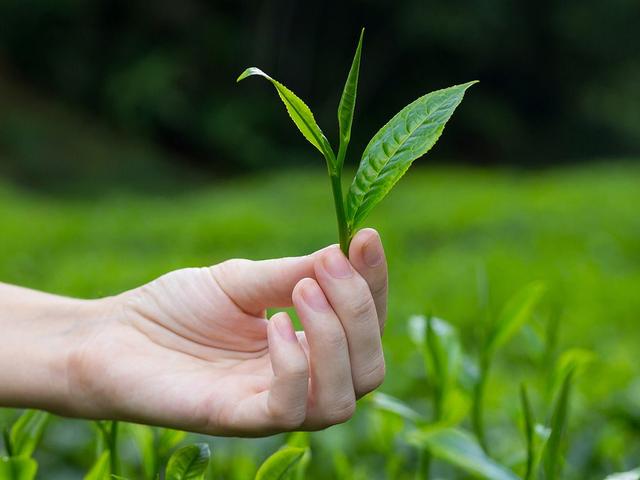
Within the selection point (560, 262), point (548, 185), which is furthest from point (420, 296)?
point (548, 185)

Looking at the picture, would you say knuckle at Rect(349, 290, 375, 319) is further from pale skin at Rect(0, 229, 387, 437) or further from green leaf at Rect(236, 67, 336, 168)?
green leaf at Rect(236, 67, 336, 168)

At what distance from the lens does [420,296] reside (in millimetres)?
4402

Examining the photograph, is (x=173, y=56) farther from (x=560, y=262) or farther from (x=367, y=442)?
(x=367, y=442)

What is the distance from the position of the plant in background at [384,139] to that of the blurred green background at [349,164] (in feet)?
1.51

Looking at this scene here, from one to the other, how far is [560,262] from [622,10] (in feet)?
37.3

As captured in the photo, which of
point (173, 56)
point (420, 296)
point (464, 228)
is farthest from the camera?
point (173, 56)

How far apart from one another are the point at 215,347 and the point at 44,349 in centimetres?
20

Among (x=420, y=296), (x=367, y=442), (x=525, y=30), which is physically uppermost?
(x=525, y=30)

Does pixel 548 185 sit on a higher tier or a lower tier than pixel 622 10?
lower

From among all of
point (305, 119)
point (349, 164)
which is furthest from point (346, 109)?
point (349, 164)

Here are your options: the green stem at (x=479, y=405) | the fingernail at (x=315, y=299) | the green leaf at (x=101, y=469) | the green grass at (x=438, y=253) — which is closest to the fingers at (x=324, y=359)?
the fingernail at (x=315, y=299)

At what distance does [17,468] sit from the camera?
910mm

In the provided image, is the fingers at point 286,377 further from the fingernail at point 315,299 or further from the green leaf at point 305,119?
the green leaf at point 305,119

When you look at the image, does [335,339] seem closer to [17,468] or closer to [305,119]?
[305,119]
